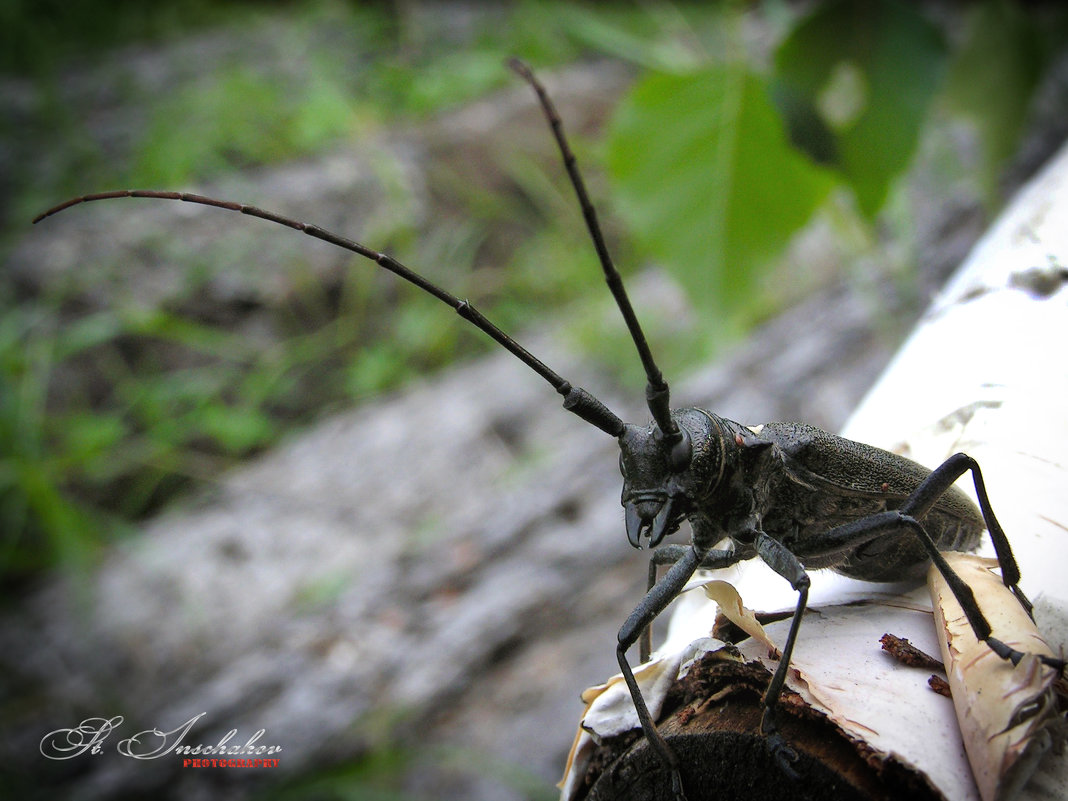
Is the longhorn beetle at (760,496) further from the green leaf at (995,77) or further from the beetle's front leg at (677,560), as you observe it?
the green leaf at (995,77)

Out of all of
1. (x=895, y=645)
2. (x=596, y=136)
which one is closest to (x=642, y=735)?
(x=895, y=645)

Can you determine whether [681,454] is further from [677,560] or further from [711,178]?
[711,178]

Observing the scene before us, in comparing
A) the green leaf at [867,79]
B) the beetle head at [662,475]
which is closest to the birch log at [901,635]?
the beetle head at [662,475]

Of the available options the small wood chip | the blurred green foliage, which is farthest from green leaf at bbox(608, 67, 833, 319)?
the small wood chip

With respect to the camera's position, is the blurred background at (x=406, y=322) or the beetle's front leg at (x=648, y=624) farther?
the blurred background at (x=406, y=322)

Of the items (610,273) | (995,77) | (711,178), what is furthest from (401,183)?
(610,273)

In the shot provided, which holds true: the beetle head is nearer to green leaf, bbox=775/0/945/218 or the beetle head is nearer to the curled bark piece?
the curled bark piece
